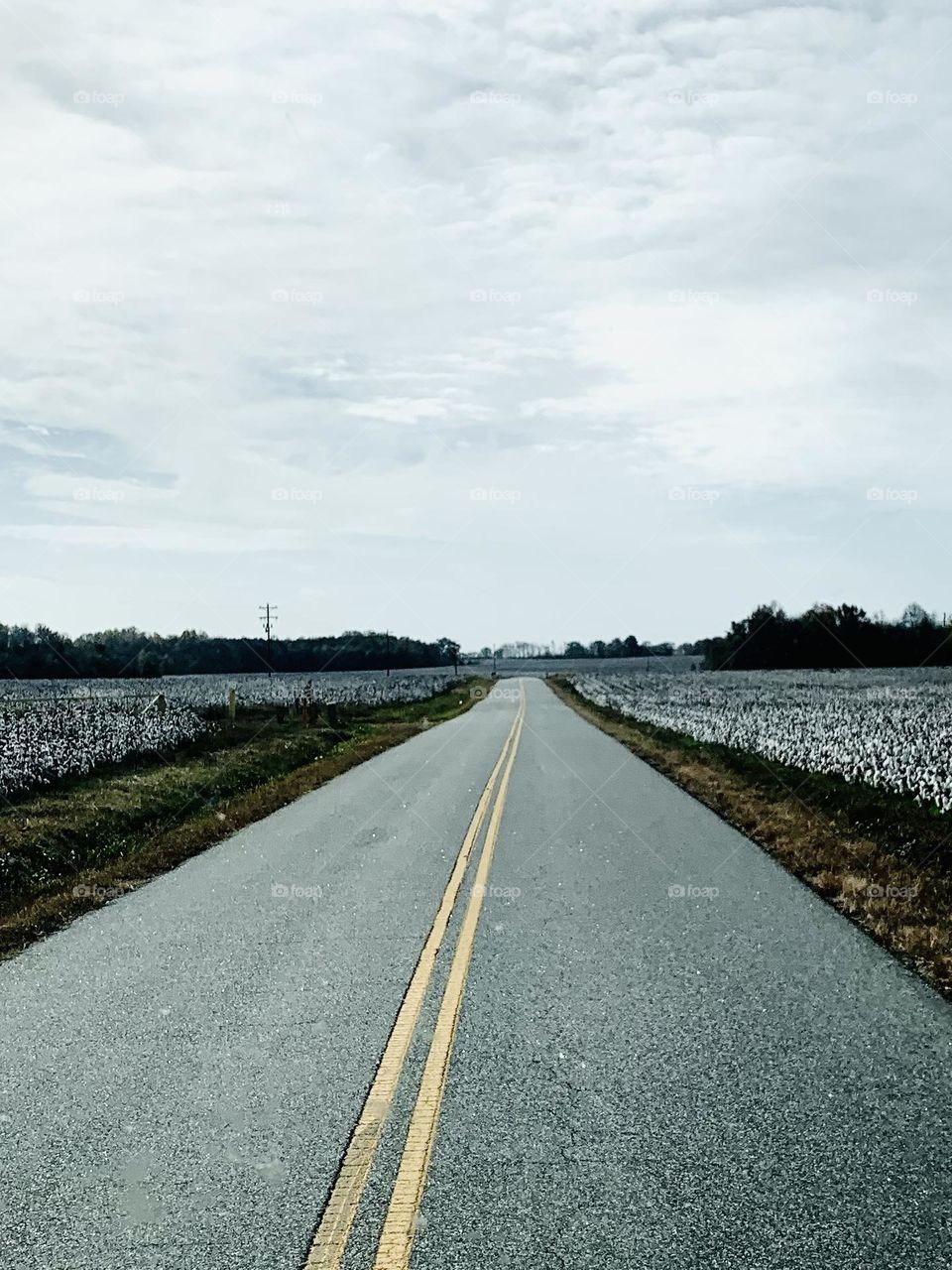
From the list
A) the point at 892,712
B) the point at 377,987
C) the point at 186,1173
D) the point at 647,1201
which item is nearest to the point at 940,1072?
the point at 647,1201

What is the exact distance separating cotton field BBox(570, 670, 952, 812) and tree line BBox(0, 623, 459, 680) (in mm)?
51437

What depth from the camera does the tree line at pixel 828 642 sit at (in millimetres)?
98188

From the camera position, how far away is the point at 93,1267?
359 centimetres

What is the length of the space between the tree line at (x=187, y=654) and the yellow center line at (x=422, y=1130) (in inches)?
3151

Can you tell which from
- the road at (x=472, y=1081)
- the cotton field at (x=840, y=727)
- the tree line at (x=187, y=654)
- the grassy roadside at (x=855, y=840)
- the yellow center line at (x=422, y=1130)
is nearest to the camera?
the yellow center line at (x=422, y=1130)

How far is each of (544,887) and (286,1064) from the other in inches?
180

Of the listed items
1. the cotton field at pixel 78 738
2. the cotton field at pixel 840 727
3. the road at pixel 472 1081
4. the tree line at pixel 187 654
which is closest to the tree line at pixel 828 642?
the tree line at pixel 187 654

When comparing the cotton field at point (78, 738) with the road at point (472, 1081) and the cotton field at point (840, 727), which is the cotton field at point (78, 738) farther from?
the cotton field at point (840, 727)

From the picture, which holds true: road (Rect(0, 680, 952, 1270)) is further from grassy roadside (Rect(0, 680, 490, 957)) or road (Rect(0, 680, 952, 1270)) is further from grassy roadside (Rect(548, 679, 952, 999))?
grassy roadside (Rect(0, 680, 490, 957))

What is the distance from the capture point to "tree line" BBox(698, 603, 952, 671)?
322 ft

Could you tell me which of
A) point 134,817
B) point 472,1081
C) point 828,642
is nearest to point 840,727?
point 134,817

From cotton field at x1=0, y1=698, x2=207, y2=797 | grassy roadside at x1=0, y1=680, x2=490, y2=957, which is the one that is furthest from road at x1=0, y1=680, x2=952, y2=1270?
cotton field at x1=0, y1=698, x2=207, y2=797

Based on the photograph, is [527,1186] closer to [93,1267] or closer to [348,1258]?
[348,1258]

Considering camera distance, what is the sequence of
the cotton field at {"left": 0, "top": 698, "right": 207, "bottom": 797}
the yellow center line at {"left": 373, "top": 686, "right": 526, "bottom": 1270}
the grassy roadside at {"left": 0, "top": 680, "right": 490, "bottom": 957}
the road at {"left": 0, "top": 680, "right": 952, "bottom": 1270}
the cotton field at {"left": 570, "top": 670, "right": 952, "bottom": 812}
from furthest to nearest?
1. the cotton field at {"left": 0, "top": 698, "right": 207, "bottom": 797}
2. the cotton field at {"left": 570, "top": 670, "right": 952, "bottom": 812}
3. the grassy roadside at {"left": 0, "top": 680, "right": 490, "bottom": 957}
4. the road at {"left": 0, "top": 680, "right": 952, "bottom": 1270}
5. the yellow center line at {"left": 373, "top": 686, "right": 526, "bottom": 1270}
